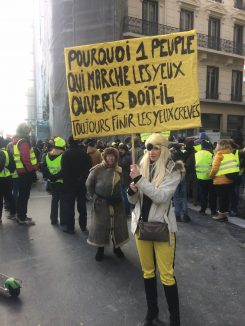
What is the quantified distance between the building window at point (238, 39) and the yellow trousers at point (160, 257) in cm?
2658

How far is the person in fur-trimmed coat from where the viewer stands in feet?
15.9

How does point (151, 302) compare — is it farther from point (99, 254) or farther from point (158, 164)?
point (99, 254)

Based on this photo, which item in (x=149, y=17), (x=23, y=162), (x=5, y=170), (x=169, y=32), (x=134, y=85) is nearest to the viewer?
→ (x=134, y=85)

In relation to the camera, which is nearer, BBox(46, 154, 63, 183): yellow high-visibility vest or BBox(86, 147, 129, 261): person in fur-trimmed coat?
BBox(86, 147, 129, 261): person in fur-trimmed coat

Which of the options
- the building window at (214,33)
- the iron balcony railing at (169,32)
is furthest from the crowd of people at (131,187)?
the building window at (214,33)

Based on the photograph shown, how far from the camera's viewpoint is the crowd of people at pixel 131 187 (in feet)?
10.2

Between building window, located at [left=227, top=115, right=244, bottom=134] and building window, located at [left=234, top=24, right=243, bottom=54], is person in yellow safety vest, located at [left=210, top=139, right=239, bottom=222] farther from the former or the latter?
building window, located at [left=234, top=24, right=243, bottom=54]

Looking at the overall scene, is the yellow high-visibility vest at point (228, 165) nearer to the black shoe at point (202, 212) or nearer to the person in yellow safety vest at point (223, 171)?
the person in yellow safety vest at point (223, 171)

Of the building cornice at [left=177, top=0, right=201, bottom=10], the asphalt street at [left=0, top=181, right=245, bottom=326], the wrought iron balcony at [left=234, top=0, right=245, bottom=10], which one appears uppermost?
the wrought iron balcony at [left=234, top=0, right=245, bottom=10]

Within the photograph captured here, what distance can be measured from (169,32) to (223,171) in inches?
737

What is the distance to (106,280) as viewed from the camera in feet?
13.9

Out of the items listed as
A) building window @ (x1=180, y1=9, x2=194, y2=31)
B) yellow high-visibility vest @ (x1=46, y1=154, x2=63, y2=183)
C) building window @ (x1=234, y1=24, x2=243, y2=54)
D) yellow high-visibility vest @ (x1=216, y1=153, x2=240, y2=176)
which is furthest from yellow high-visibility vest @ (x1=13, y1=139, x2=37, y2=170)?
building window @ (x1=234, y1=24, x2=243, y2=54)

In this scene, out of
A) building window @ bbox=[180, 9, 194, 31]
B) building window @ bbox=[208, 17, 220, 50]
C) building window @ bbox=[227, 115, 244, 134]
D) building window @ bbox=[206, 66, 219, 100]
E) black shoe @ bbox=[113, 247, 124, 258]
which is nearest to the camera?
black shoe @ bbox=[113, 247, 124, 258]

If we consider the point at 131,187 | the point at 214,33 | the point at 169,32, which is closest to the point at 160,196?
the point at 131,187
